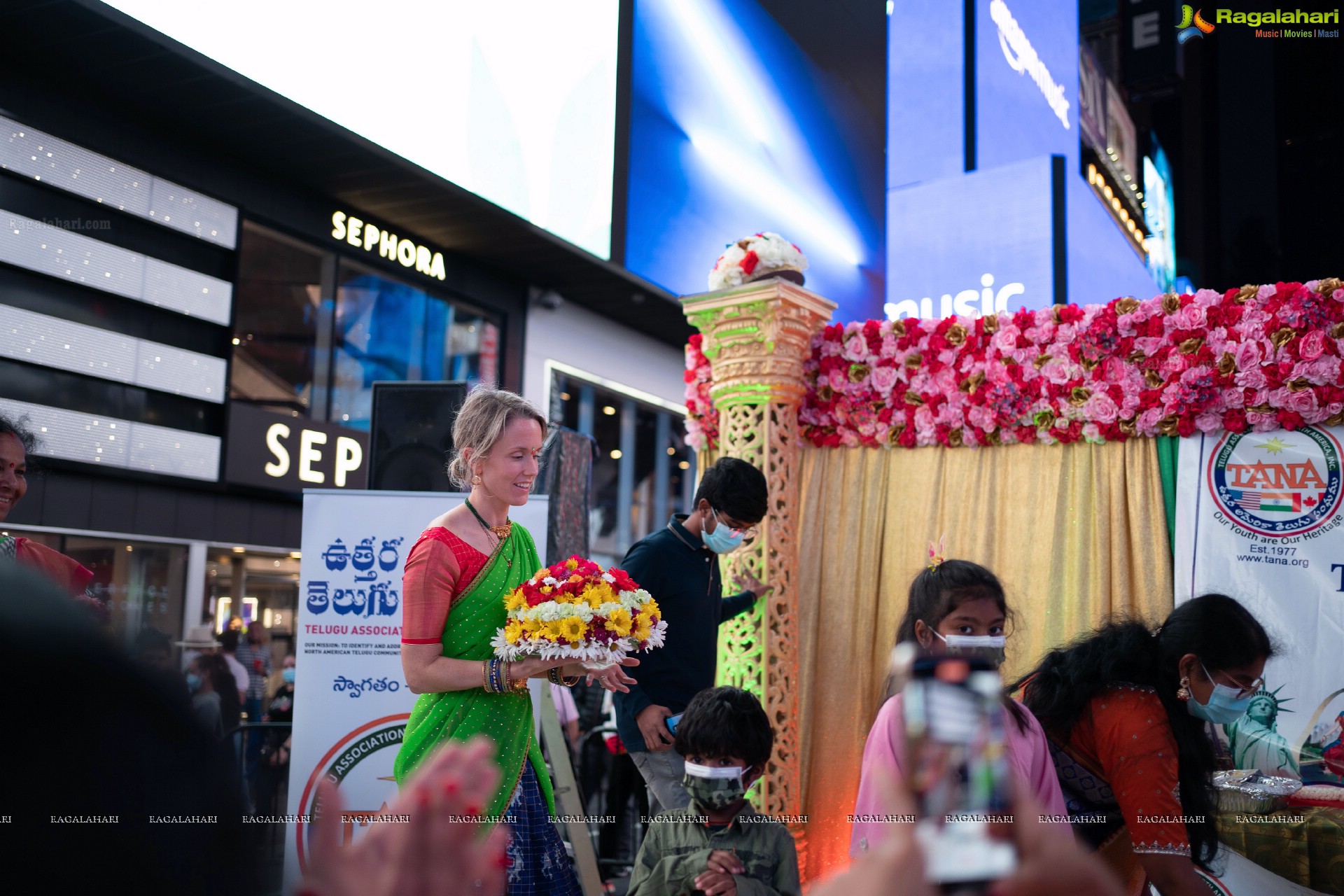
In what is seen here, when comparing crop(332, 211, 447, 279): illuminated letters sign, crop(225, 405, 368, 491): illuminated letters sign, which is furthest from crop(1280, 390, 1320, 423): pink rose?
crop(332, 211, 447, 279): illuminated letters sign

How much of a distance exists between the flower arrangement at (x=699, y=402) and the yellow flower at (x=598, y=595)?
2.74 meters

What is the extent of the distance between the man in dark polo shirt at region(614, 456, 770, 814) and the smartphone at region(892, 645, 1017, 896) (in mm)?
2772

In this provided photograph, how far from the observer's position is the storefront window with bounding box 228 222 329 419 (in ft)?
29.6

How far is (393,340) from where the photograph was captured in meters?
10.6

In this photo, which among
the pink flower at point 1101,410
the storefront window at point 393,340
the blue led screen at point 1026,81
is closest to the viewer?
the pink flower at point 1101,410

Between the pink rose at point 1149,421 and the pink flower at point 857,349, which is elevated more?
the pink flower at point 857,349

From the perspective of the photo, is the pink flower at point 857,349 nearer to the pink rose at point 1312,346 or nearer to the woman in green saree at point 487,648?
the pink rose at point 1312,346

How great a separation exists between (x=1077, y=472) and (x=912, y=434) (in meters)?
0.75

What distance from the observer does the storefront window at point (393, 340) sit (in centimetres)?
1009

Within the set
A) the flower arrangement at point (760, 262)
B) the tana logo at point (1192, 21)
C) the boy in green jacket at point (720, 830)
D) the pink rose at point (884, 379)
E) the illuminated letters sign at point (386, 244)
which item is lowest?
the boy in green jacket at point (720, 830)

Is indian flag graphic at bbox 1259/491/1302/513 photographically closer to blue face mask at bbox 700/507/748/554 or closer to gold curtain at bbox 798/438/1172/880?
gold curtain at bbox 798/438/1172/880

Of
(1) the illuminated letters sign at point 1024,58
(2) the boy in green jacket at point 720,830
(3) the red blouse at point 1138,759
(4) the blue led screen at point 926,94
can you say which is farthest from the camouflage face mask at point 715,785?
(1) the illuminated letters sign at point 1024,58

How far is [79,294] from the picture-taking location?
300 inches

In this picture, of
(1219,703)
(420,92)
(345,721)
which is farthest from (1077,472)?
(420,92)
